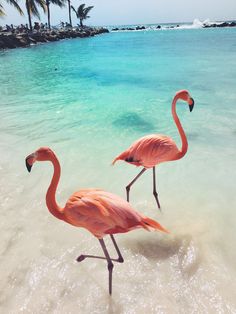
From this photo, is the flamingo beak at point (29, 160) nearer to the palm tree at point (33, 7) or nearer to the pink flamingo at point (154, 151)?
the pink flamingo at point (154, 151)

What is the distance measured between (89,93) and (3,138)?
5.25 meters

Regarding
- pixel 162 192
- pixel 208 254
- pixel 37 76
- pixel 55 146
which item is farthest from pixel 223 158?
pixel 37 76

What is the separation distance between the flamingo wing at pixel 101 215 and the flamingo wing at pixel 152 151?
1.10 meters

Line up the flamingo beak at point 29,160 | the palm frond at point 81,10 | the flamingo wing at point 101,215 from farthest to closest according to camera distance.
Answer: the palm frond at point 81,10 → the flamingo wing at point 101,215 → the flamingo beak at point 29,160

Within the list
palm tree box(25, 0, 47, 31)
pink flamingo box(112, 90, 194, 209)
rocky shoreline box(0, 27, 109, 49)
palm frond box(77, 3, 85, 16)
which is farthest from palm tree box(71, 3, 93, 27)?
pink flamingo box(112, 90, 194, 209)

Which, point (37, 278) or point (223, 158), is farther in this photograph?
point (223, 158)

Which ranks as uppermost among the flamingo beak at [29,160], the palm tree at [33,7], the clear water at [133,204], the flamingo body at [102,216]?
the palm tree at [33,7]

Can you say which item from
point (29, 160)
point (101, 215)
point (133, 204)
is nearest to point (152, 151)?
point (133, 204)

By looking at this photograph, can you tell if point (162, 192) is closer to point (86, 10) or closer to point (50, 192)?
point (50, 192)

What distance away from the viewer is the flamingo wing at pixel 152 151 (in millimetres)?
3498

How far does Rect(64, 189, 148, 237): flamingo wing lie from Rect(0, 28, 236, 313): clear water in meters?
0.76


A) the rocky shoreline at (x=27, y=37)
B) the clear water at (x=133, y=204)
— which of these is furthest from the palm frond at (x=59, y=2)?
the clear water at (x=133, y=204)

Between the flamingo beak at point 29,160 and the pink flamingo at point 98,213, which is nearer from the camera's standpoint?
the flamingo beak at point 29,160

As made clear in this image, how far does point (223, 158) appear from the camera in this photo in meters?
5.57
